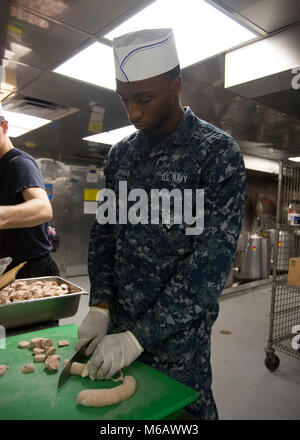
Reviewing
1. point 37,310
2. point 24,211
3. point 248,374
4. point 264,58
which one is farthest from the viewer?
point 248,374

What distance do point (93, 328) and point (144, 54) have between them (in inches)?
37.0

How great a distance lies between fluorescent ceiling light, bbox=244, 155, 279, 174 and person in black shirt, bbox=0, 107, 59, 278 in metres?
4.86

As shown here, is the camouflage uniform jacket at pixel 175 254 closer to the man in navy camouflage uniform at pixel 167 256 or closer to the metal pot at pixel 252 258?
the man in navy camouflage uniform at pixel 167 256

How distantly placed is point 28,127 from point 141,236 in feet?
13.2

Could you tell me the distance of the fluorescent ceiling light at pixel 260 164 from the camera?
5.98 m

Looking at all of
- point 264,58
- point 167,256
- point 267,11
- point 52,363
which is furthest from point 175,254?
point 264,58

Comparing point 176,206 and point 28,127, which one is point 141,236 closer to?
point 176,206

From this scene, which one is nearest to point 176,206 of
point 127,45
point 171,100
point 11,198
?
point 171,100

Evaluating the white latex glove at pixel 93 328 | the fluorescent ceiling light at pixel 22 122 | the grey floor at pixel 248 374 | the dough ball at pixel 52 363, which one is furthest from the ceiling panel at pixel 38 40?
the grey floor at pixel 248 374

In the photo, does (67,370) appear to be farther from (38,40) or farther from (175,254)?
(38,40)

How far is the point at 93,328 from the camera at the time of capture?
3.50 feet

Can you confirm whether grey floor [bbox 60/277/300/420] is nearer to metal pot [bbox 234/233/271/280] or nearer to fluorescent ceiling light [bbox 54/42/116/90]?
metal pot [bbox 234/233/271/280]

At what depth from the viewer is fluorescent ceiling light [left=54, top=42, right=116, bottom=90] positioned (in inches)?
88.1

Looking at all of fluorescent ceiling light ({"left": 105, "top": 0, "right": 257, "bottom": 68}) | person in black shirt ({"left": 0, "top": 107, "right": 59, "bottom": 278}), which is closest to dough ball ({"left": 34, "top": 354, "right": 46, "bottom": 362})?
person in black shirt ({"left": 0, "top": 107, "right": 59, "bottom": 278})
